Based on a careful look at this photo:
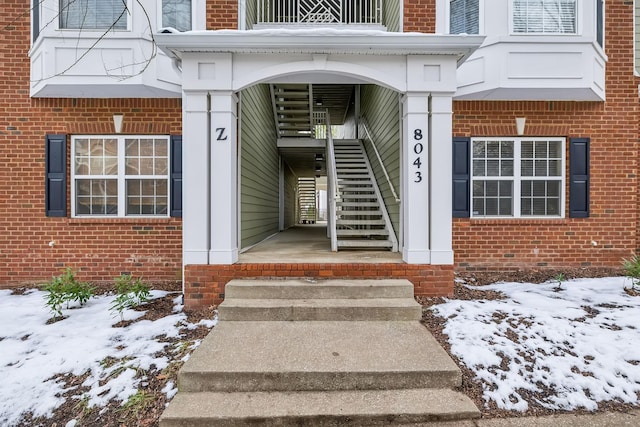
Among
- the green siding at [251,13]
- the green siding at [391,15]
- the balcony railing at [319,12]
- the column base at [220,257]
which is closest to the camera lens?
the column base at [220,257]

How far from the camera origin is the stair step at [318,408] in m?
2.35

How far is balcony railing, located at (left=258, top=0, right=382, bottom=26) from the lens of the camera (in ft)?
23.9

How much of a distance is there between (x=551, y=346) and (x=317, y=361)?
2185 mm

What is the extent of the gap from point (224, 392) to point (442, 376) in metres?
1.73

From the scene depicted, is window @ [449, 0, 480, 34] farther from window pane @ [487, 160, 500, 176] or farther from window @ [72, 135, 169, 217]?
window @ [72, 135, 169, 217]

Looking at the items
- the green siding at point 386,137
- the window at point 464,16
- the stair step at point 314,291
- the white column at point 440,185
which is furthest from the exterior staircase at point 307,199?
the stair step at point 314,291

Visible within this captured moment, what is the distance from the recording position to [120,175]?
18.7ft

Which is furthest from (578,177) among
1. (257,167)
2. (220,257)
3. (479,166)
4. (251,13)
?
(251,13)

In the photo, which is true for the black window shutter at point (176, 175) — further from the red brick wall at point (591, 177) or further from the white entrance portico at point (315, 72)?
the red brick wall at point (591, 177)

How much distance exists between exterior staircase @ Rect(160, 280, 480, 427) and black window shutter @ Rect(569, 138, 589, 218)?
3.93m

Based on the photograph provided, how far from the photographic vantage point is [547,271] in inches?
224

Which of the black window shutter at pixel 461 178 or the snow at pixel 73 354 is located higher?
the black window shutter at pixel 461 178

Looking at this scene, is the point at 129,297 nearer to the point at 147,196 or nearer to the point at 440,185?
the point at 147,196

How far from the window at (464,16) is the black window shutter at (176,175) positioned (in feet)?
16.0
